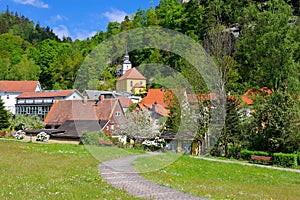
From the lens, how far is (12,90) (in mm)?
80812

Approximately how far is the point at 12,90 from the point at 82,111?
45.0 metres

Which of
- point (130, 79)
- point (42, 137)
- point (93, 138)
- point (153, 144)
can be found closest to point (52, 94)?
point (130, 79)

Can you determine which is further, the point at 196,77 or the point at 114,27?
the point at 114,27

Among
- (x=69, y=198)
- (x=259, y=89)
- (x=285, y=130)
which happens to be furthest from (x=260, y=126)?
(x=69, y=198)

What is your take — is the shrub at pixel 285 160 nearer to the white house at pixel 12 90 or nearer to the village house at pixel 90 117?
the village house at pixel 90 117

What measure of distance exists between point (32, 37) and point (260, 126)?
491 feet

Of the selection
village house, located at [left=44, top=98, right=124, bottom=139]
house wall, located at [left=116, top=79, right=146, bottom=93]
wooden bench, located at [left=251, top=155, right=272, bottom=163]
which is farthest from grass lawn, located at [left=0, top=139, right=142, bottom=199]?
house wall, located at [left=116, top=79, right=146, bottom=93]

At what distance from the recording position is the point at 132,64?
48.8 m

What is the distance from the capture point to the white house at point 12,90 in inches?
3133

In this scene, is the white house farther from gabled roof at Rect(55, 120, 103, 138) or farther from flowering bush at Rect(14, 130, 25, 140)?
gabled roof at Rect(55, 120, 103, 138)

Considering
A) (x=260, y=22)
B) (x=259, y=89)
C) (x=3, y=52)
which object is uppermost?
(x=3, y=52)

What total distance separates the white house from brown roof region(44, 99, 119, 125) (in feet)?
108

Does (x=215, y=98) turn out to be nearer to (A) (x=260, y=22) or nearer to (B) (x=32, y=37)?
(A) (x=260, y=22)

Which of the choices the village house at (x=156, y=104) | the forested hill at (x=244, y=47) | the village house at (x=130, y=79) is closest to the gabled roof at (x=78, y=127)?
the forested hill at (x=244, y=47)
